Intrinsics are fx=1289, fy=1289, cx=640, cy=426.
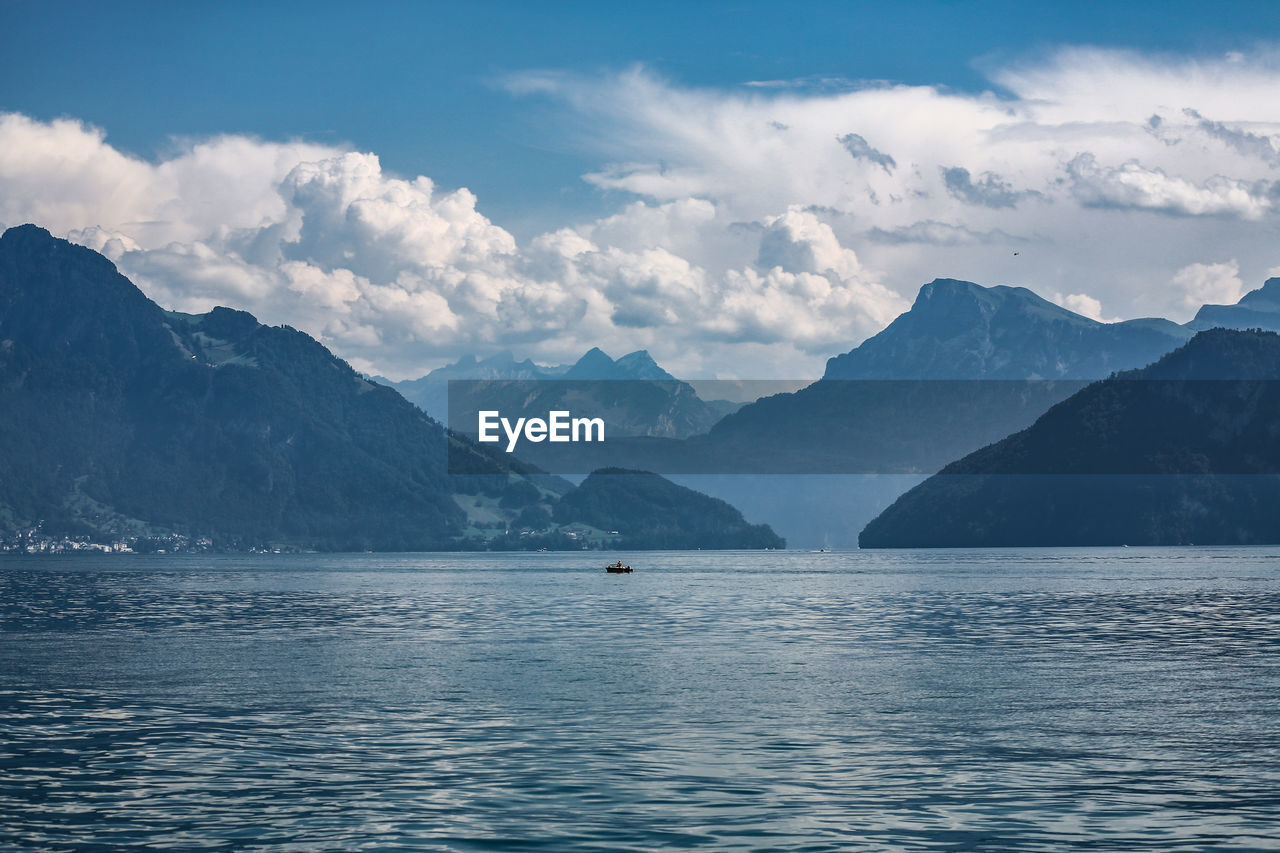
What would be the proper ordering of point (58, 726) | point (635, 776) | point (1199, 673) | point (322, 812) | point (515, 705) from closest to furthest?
1. point (322, 812)
2. point (635, 776)
3. point (58, 726)
4. point (515, 705)
5. point (1199, 673)

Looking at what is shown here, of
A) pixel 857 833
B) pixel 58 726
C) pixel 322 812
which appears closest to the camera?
pixel 857 833

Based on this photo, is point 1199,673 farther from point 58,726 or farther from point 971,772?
point 58,726

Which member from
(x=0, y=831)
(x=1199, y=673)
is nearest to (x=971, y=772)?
(x=0, y=831)

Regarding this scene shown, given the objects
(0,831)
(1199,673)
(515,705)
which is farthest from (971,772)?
(1199,673)

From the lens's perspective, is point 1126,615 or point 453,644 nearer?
point 453,644

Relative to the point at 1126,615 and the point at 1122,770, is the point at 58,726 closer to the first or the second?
the point at 1122,770

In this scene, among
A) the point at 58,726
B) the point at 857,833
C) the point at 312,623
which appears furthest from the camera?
the point at 312,623
